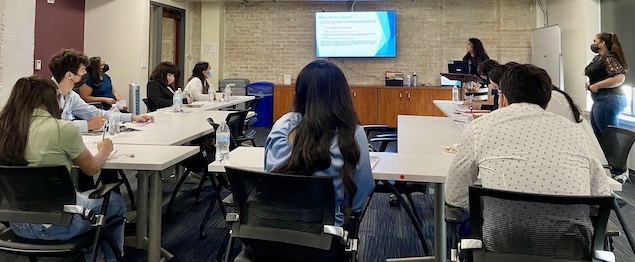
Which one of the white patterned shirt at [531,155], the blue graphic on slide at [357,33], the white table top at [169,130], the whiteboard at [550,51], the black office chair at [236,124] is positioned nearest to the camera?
the white patterned shirt at [531,155]

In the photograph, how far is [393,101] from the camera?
7.72m

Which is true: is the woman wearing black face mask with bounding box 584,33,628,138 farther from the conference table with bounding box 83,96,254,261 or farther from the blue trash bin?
the blue trash bin

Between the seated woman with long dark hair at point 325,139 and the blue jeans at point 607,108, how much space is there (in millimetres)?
3658

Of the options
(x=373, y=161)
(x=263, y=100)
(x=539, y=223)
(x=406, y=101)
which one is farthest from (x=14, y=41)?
(x=406, y=101)

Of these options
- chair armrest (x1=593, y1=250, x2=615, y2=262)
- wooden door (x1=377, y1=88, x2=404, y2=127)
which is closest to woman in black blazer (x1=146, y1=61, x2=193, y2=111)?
wooden door (x1=377, y1=88, x2=404, y2=127)

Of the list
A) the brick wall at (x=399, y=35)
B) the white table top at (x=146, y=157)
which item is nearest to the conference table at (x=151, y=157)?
the white table top at (x=146, y=157)

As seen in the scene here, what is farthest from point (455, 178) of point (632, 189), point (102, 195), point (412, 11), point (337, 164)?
point (412, 11)

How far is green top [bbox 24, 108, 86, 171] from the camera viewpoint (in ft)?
5.94

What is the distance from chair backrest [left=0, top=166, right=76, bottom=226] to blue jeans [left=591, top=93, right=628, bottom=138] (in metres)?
4.49

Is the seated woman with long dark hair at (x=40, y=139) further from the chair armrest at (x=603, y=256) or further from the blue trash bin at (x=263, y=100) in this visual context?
the blue trash bin at (x=263, y=100)

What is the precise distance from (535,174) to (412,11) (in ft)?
23.4

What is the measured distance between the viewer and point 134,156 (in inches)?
85.7

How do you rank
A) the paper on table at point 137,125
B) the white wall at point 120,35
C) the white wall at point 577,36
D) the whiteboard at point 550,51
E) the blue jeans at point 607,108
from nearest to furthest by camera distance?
1. the paper on table at point 137,125
2. the blue jeans at point 607,108
3. the white wall at point 577,36
4. the whiteboard at point 550,51
5. the white wall at point 120,35

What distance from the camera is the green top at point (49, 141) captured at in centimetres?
181
